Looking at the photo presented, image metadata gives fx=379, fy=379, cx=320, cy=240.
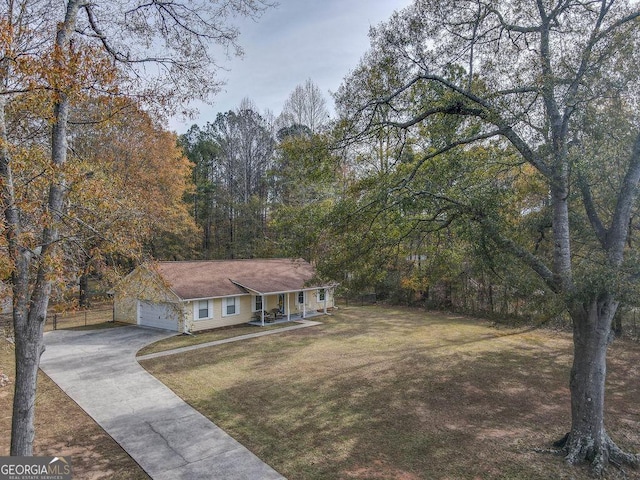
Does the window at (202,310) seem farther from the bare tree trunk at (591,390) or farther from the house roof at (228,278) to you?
the bare tree trunk at (591,390)

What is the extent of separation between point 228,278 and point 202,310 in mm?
2682

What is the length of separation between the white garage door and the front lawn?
4.26 meters

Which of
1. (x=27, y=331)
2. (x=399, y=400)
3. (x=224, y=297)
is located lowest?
(x=399, y=400)

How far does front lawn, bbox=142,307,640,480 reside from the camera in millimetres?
7133

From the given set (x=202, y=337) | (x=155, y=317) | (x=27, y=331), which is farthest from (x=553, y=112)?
(x=155, y=317)

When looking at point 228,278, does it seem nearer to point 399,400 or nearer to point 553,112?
point 399,400

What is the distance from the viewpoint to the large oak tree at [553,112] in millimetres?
6949

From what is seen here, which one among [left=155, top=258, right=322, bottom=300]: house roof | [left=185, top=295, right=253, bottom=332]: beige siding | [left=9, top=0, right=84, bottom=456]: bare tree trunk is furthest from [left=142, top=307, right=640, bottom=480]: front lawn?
[left=9, top=0, right=84, bottom=456]: bare tree trunk

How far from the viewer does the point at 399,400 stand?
10141 millimetres

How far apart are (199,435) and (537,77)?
389 inches

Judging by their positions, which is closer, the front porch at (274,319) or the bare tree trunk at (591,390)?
the bare tree trunk at (591,390)

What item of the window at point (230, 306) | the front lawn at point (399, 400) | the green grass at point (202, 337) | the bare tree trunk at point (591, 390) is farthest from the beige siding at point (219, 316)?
the bare tree trunk at point (591, 390)

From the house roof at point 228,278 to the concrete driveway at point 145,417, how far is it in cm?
420

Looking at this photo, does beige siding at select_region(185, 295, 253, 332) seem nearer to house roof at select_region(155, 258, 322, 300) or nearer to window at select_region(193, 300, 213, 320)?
window at select_region(193, 300, 213, 320)
